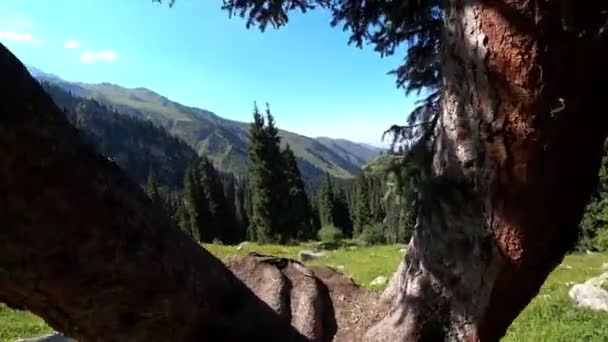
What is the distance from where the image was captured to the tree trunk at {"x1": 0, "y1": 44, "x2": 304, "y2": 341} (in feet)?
5.52

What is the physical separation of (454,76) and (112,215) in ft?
5.29

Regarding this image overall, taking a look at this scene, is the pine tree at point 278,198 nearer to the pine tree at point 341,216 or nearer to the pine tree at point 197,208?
the pine tree at point 197,208

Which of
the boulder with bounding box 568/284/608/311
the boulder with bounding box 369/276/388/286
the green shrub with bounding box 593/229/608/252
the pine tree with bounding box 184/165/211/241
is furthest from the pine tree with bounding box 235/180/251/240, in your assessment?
the boulder with bounding box 568/284/608/311

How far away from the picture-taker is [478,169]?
2238mm

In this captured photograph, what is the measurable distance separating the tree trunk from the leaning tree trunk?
1.08m

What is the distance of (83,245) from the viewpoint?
183 centimetres

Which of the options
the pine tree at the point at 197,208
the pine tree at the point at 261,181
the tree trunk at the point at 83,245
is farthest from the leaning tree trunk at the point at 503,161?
the pine tree at the point at 197,208

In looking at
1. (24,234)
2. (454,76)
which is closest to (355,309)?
(454,76)

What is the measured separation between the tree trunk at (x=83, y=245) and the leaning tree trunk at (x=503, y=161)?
3.56 ft

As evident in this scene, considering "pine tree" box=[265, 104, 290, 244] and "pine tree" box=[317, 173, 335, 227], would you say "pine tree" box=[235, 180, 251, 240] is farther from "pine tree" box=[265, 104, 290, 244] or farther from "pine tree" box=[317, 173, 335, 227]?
"pine tree" box=[265, 104, 290, 244]

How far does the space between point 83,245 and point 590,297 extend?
11.2 meters

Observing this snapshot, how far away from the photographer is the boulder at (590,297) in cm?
990

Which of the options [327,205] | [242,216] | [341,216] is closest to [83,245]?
[327,205]

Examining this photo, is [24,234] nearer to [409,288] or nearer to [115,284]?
[115,284]
